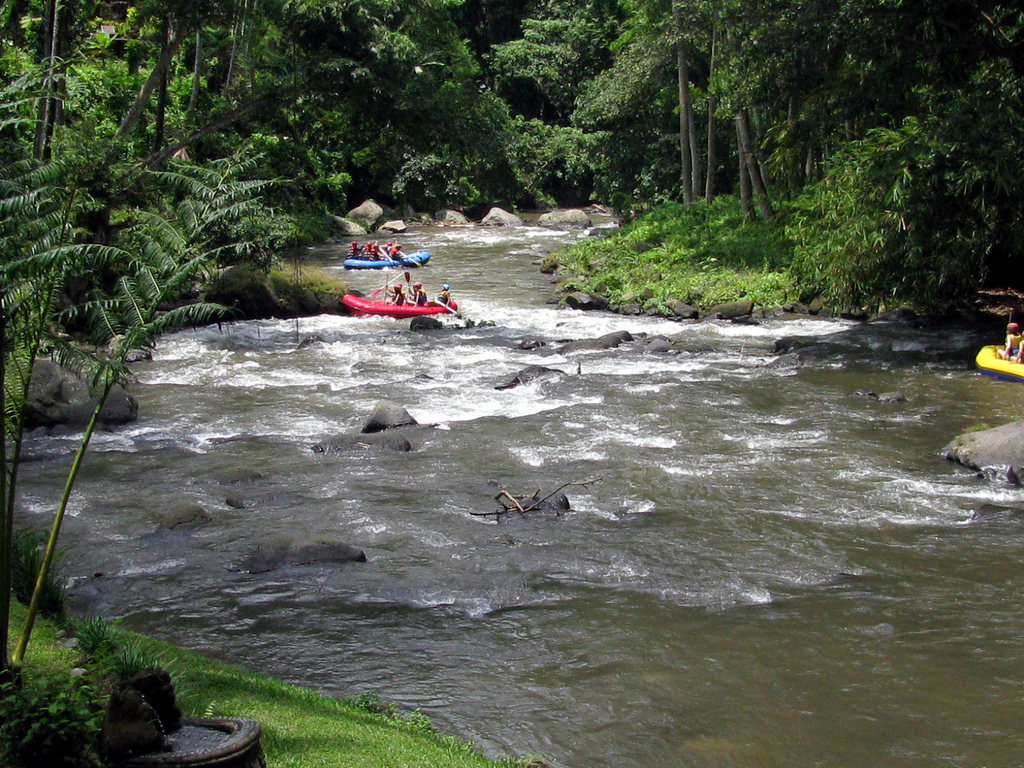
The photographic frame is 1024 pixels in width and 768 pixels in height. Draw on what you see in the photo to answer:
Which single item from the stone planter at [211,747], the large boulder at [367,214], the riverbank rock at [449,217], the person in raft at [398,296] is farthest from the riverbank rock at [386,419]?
the riverbank rock at [449,217]

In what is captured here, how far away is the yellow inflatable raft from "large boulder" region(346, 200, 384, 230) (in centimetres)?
2694

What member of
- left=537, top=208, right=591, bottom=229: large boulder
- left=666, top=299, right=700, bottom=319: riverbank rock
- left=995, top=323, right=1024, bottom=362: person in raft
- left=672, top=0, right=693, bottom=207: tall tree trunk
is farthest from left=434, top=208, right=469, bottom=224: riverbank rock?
left=995, top=323, right=1024, bottom=362: person in raft

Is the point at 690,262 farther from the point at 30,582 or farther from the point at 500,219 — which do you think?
the point at 30,582

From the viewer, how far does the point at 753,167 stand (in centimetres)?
2900

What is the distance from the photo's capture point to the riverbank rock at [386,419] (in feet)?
44.8

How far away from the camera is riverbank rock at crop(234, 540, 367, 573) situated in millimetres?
9109

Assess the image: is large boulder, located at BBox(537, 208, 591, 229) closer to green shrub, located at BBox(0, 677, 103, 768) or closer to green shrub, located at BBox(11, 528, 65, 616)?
green shrub, located at BBox(11, 528, 65, 616)

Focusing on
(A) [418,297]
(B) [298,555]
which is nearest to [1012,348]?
(B) [298,555]

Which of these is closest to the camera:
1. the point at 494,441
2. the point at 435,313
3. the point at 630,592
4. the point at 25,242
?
the point at 25,242

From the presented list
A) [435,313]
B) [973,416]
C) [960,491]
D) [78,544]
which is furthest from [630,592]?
[435,313]

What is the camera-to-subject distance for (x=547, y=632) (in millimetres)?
7883

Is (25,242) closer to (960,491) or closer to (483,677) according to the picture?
(483,677)

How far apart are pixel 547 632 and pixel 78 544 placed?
4717 millimetres

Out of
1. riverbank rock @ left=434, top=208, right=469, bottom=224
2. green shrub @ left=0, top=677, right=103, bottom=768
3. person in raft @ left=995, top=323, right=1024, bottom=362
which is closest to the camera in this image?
green shrub @ left=0, top=677, right=103, bottom=768
